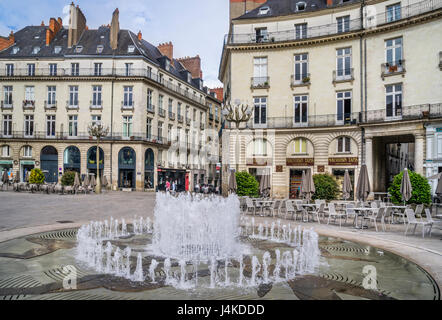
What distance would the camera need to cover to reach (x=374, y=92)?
27.3m

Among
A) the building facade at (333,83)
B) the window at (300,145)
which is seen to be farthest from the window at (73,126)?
the window at (300,145)

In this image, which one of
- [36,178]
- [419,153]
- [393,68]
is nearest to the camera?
[419,153]

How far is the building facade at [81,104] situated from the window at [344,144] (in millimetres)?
23841

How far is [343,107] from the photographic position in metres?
28.5

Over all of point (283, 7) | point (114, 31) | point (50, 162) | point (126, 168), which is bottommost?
point (126, 168)

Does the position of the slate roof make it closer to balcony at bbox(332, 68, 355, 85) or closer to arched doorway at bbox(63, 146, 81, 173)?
balcony at bbox(332, 68, 355, 85)

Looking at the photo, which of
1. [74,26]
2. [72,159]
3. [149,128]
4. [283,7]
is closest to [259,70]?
[283,7]

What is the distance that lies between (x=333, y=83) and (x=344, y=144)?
5.60 meters

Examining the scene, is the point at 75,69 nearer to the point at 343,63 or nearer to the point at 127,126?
the point at 127,126

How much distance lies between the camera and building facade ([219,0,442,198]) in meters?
25.1

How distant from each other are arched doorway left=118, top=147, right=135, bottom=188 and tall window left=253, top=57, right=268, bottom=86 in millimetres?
18847

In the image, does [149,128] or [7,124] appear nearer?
[7,124]
